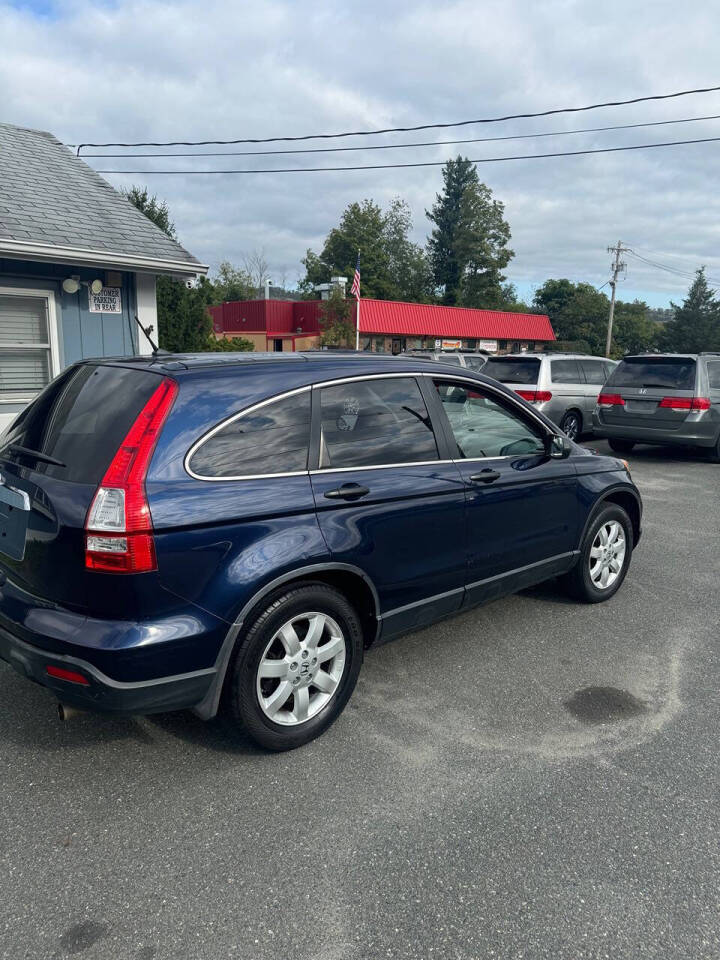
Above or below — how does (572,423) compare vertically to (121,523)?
below

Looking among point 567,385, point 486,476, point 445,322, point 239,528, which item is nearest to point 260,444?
point 239,528

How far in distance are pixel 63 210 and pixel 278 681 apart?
8461mm

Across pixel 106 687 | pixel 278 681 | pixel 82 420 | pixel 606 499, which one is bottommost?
pixel 278 681

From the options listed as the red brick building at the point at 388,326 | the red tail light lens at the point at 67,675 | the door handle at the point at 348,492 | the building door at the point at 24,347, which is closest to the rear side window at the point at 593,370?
the building door at the point at 24,347

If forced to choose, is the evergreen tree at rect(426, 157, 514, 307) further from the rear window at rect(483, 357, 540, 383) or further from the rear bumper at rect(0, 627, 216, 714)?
the rear bumper at rect(0, 627, 216, 714)

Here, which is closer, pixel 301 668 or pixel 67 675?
pixel 67 675

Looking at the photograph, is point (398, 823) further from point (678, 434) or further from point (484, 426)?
point (678, 434)

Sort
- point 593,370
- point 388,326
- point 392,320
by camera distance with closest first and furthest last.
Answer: point 593,370, point 388,326, point 392,320

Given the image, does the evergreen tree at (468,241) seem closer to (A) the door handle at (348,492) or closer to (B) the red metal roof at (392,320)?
(B) the red metal roof at (392,320)

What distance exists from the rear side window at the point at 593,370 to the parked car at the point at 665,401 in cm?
162

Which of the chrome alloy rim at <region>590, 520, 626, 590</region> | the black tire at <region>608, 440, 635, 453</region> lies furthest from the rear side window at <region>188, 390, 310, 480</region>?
the black tire at <region>608, 440, 635, 453</region>

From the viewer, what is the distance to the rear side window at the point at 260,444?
284cm

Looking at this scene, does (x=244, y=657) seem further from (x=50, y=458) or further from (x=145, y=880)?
(x=50, y=458)

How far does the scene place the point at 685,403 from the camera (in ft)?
35.1
